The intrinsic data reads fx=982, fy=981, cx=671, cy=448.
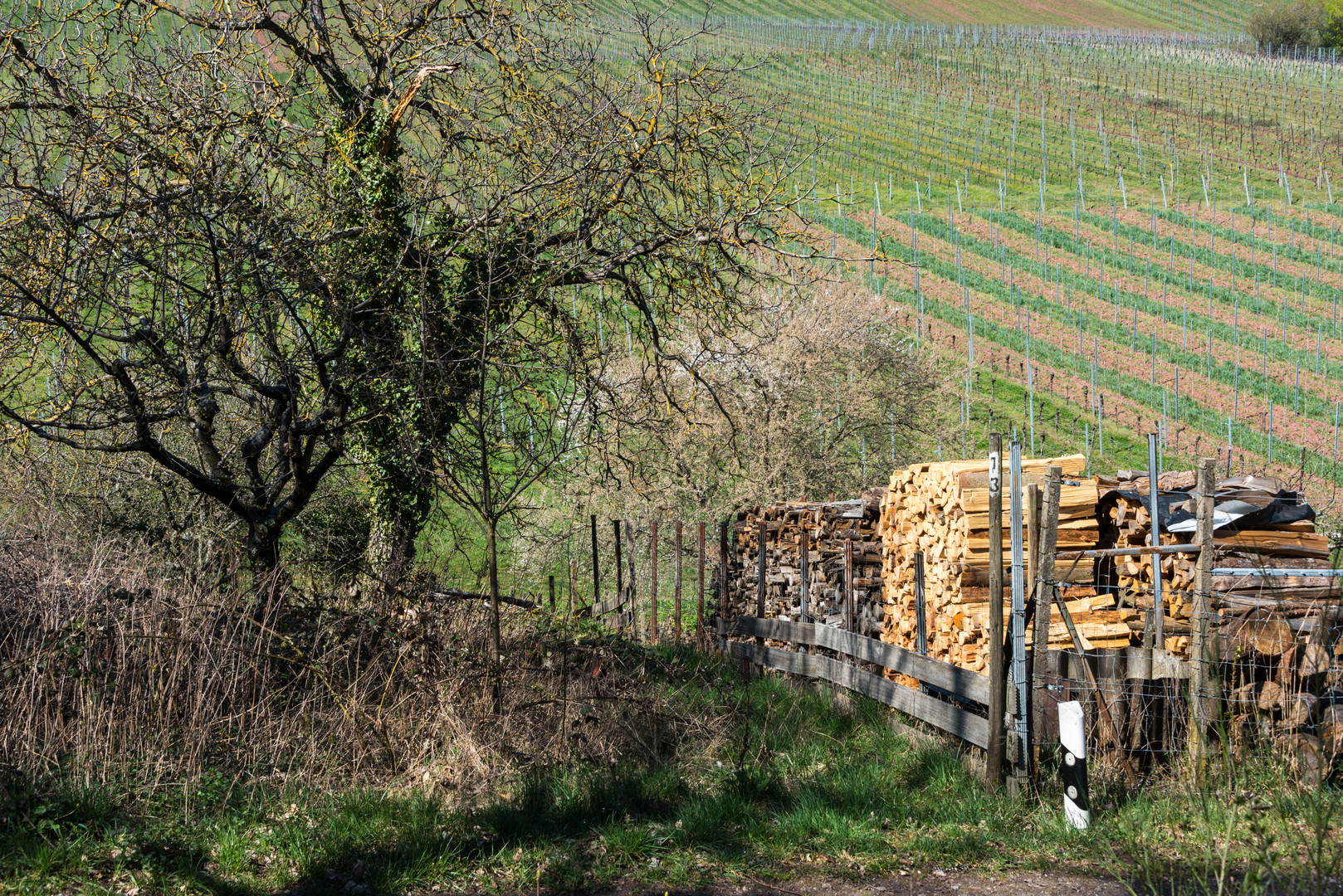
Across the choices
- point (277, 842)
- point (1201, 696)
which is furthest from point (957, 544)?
point (277, 842)

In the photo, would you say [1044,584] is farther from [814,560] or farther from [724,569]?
[724,569]

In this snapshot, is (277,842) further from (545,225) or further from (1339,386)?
(1339,386)

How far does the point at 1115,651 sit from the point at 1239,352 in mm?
37153

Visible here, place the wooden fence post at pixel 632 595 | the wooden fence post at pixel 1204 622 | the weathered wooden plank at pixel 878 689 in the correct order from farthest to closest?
the wooden fence post at pixel 632 595 → the weathered wooden plank at pixel 878 689 → the wooden fence post at pixel 1204 622

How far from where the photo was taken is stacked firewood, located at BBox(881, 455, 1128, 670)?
25.5 feet

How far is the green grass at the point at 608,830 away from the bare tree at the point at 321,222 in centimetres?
211

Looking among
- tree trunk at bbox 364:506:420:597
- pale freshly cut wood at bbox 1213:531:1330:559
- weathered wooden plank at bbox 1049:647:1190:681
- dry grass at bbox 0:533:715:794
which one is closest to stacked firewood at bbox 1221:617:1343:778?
weathered wooden plank at bbox 1049:647:1190:681

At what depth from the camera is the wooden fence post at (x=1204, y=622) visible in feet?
18.5

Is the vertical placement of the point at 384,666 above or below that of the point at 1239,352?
below

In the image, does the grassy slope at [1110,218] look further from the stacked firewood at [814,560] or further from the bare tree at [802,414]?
the stacked firewood at [814,560]

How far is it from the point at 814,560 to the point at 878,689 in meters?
4.88

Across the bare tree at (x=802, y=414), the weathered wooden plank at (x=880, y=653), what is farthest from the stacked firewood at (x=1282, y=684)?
the bare tree at (x=802, y=414)

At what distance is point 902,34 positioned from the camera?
299 feet

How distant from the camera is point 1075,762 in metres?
5.09
